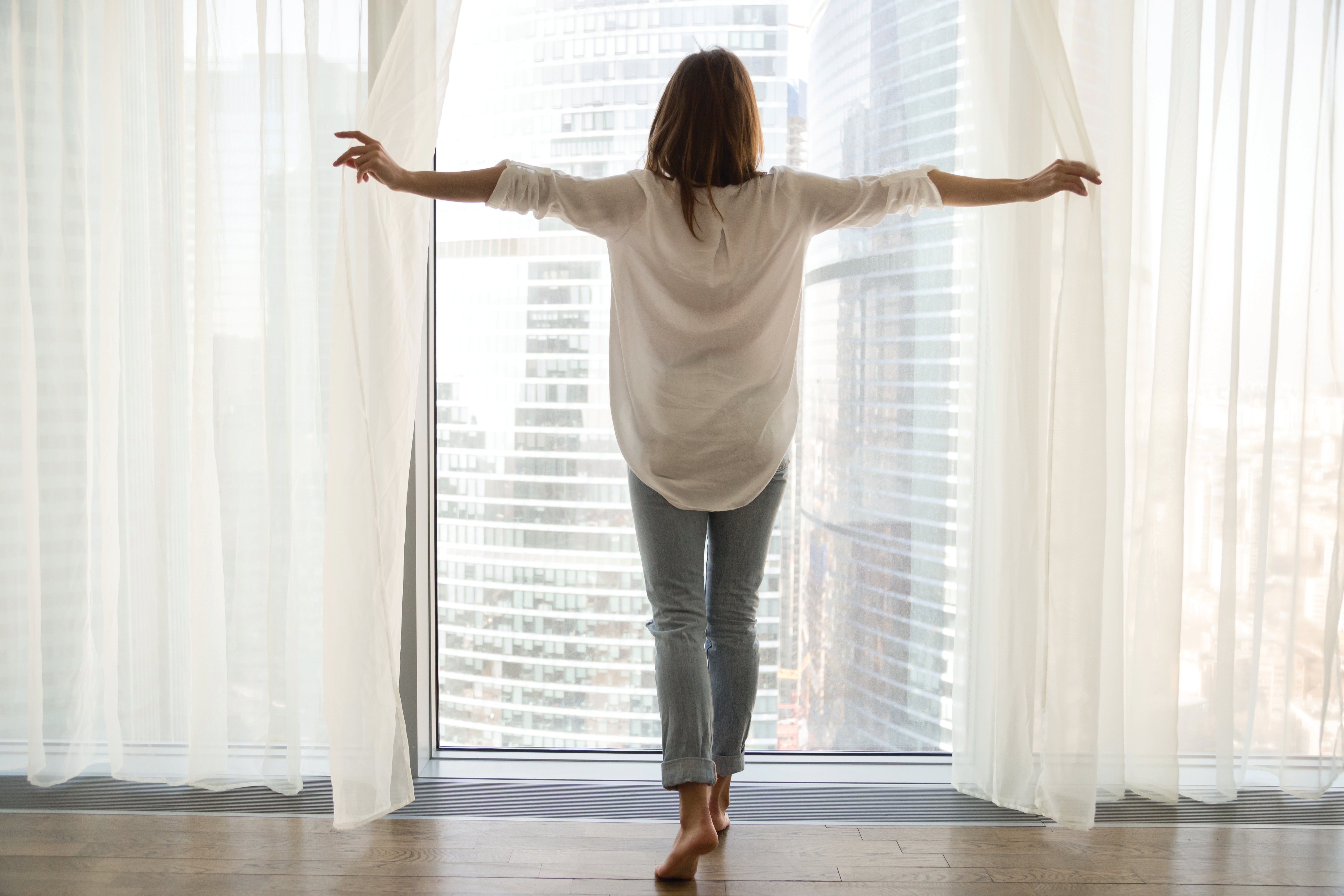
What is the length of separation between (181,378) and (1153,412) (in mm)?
2081

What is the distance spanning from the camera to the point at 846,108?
1888mm

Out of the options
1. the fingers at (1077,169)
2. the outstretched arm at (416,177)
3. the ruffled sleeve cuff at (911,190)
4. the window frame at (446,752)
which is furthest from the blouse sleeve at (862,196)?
the window frame at (446,752)

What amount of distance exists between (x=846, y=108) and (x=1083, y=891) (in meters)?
1.69

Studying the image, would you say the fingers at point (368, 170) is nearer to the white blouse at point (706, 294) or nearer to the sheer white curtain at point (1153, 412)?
the white blouse at point (706, 294)

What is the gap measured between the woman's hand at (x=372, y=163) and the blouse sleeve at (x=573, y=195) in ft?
0.60

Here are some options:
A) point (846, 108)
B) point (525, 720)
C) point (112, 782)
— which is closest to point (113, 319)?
point (112, 782)

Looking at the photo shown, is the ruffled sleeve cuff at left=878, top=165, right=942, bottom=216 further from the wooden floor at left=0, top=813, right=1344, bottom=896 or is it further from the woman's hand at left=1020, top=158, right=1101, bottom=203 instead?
the wooden floor at left=0, top=813, right=1344, bottom=896

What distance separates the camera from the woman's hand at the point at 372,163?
1.42m

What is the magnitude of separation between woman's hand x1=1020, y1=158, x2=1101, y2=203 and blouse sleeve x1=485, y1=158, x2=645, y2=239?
2.43 feet

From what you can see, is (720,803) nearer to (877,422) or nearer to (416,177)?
(877,422)

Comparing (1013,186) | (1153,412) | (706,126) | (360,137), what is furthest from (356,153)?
(1153,412)

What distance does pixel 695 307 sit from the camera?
4.61 feet

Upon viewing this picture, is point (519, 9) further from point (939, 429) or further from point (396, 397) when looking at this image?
point (939, 429)

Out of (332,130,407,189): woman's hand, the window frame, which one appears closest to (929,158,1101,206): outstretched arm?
(332,130,407,189): woman's hand
